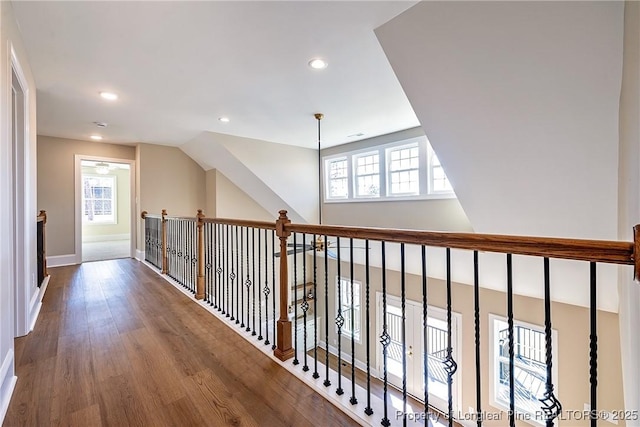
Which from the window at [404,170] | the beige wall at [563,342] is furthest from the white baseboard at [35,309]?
the window at [404,170]

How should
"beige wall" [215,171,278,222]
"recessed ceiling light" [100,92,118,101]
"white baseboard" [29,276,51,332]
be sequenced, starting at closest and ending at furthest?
"white baseboard" [29,276,51,332], "recessed ceiling light" [100,92,118,101], "beige wall" [215,171,278,222]

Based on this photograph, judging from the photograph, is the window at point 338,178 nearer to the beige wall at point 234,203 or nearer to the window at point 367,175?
the window at point 367,175

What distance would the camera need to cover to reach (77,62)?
2730 millimetres

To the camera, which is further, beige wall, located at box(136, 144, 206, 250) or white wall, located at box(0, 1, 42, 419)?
beige wall, located at box(136, 144, 206, 250)

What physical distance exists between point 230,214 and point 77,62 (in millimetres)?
4206

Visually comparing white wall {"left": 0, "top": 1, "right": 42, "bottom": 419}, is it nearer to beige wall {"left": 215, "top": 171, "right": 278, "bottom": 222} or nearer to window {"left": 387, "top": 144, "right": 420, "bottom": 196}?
beige wall {"left": 215, "top": 171, "right": 278, "bottom": 222}

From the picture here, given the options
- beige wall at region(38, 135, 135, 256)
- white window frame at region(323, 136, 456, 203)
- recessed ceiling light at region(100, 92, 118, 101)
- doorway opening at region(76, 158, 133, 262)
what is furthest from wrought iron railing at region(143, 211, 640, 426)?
doorway opening at region(76, 158, 133, 262)

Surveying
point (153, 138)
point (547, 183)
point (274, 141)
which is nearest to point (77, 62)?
point (153, 138)

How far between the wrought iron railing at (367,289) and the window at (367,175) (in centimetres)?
125

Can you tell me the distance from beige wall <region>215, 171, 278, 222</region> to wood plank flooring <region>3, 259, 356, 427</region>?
12.0 feet

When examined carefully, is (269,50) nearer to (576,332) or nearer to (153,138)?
(153,138)

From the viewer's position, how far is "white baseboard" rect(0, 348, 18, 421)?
1503mm

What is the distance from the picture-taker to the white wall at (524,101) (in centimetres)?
174

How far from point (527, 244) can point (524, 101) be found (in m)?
1.66
